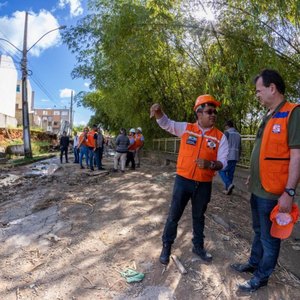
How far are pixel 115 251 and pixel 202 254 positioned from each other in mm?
985

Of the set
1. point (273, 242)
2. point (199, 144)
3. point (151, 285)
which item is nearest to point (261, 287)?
point (273, 242)

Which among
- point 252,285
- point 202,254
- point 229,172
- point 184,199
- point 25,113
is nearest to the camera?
point 252,285

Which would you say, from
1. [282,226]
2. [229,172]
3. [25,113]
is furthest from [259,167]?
[25,113]

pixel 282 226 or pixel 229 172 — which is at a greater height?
pixel 282 226

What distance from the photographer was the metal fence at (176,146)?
727cm

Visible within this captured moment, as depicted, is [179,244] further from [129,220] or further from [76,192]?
[76,192]

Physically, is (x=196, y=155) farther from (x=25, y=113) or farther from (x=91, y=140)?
(x=25, y=113)

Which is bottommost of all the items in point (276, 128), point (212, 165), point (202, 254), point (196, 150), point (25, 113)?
point (202, 254)

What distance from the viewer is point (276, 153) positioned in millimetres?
2633

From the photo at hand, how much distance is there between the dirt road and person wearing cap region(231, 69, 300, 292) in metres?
0.45

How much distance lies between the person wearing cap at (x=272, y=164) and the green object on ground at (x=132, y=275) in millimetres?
930

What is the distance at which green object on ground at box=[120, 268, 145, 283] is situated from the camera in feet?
10.1

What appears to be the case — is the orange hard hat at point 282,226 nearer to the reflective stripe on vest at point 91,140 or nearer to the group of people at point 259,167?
the group of people at point 259,167

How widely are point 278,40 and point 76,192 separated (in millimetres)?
4782
